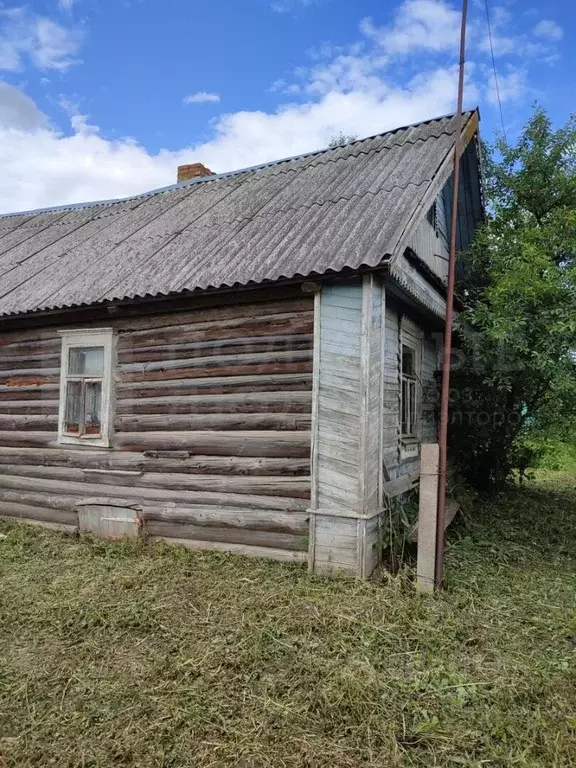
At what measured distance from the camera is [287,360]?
19.4ft

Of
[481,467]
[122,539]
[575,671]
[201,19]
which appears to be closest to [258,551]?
[122,539]

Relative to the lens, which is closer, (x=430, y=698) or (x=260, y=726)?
(x=260, y=726)

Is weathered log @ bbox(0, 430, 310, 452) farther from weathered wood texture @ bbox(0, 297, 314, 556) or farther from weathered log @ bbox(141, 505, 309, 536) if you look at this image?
weathered log @ bbox(141, 505, 309, 536)

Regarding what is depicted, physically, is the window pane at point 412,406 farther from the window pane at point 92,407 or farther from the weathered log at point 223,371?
the window pane at point 92,407

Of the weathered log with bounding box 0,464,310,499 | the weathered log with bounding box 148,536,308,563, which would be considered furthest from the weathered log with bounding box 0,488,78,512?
the weathered log with bounding box 148,536,308,563

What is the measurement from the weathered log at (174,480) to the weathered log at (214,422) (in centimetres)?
56

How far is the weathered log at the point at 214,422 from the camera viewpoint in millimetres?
5844

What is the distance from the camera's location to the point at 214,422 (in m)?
6.33

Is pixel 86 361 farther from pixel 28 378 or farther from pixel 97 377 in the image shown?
pixel 28 378

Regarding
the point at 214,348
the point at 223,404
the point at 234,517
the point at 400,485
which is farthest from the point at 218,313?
the point at 400,485

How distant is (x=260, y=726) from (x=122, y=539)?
412cm

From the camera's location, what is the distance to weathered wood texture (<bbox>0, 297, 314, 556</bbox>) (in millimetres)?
5863

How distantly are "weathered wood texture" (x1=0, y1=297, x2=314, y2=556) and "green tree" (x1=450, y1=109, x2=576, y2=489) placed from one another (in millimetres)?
2970

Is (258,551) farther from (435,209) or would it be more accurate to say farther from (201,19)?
(201,19)
